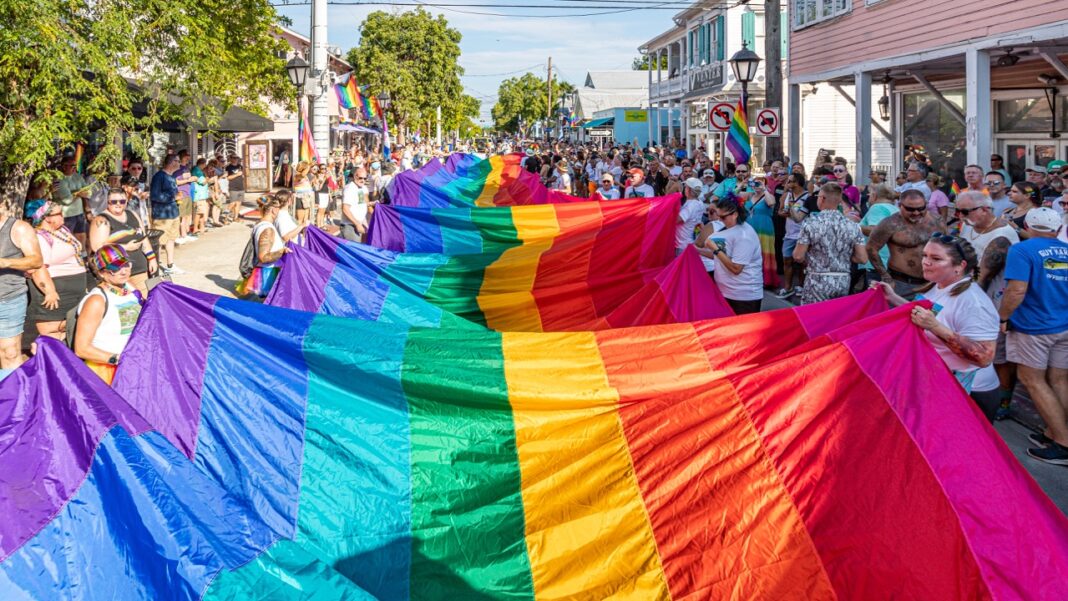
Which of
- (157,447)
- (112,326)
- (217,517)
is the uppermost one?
(112,326)

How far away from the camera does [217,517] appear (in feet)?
12.4

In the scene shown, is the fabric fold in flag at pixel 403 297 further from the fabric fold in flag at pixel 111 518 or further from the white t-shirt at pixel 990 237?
the fabric fold in flag at pixel 111 518

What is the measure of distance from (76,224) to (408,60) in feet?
137

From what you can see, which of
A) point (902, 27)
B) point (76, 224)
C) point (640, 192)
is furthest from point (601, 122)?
point (76, 224)

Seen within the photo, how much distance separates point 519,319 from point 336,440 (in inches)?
192

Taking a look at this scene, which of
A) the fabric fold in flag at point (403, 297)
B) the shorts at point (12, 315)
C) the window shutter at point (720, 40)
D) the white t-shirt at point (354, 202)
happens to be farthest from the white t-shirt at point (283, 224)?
the window shutter at point (720, 40)

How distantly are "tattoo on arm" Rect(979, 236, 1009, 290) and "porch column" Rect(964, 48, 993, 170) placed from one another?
8.56m

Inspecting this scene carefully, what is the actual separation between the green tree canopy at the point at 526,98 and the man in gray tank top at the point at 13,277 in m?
110

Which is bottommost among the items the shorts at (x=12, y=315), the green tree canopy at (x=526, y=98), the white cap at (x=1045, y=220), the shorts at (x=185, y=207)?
the shorts at (x=12, y=315)

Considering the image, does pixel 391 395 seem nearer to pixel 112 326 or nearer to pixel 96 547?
pixel 96 547

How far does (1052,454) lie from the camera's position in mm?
6918

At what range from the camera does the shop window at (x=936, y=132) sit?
861 inches

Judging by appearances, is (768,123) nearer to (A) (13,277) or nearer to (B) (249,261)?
(B) (249,261)

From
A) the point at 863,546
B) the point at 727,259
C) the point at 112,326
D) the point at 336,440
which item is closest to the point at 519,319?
the point at 727,259
